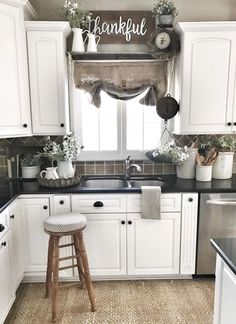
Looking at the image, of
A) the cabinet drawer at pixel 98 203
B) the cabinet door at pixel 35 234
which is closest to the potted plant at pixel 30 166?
the cabinet door at pixel 35 234

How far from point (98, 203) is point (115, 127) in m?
0.89

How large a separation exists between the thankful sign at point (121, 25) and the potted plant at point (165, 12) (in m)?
0.20

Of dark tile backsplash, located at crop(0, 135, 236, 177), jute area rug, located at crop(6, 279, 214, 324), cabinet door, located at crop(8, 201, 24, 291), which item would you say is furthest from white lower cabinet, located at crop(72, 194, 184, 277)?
dark tile backsplash, located at crop(0, 135, 236, 177)

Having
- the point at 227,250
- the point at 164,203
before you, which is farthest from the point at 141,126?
the point at 227,250

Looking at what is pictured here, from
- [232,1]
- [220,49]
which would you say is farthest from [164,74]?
[232,1]

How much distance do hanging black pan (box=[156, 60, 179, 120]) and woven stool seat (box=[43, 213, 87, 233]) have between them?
1.27m

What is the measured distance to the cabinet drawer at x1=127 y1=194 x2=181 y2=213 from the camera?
241 cm

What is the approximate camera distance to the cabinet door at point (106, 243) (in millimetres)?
2436

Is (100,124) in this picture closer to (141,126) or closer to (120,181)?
(141,126)

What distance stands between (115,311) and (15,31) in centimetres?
239

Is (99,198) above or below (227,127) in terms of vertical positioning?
below

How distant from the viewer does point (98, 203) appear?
2.40 meters

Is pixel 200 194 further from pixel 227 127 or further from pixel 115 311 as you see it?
pixel 115 311

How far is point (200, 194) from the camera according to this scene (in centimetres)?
241
